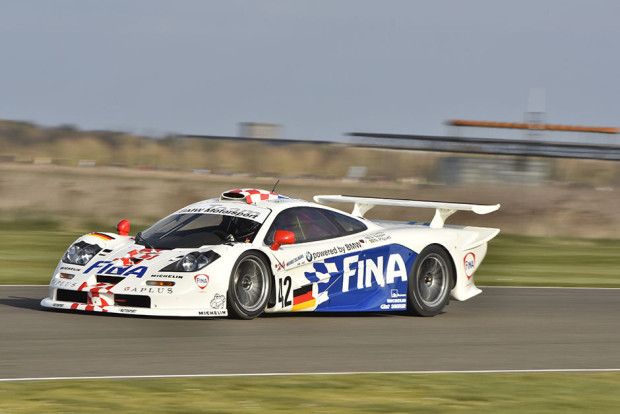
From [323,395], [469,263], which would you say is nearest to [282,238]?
[469,263]

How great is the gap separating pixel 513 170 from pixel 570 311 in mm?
27339

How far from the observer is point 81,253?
10.5 metres

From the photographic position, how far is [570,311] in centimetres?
1255

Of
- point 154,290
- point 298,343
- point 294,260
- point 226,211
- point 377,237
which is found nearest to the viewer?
point 298,343

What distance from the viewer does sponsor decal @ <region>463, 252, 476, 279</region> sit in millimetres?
12234

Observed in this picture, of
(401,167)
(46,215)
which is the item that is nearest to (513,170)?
(401,167)

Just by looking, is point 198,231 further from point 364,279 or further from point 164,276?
point 364,279

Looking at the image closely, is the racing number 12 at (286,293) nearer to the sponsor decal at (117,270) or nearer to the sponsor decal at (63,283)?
the sponsor decal at (117,270)

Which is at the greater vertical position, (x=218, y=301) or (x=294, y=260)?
(x=294, y=260)

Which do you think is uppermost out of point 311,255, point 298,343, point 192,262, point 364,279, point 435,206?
point 435,206

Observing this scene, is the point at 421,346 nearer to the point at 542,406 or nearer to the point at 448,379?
the point at 448,379

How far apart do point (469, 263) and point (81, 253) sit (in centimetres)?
435

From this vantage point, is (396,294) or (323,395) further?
(396,294)

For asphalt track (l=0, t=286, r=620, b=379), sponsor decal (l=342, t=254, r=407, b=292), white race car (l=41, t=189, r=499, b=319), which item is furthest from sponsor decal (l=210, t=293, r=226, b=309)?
sponsor decal (l=342, t=254, r=407, b=292)
